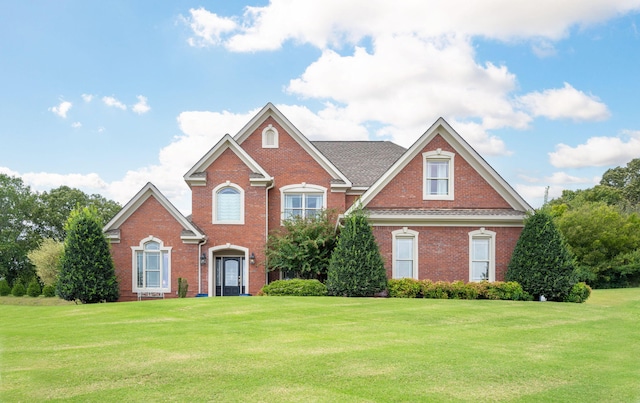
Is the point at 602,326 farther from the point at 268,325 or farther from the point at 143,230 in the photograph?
the point at 143,230

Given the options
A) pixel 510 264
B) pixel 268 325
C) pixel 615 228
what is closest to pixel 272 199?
pixel 510 264

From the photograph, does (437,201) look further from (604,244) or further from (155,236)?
(604,244)

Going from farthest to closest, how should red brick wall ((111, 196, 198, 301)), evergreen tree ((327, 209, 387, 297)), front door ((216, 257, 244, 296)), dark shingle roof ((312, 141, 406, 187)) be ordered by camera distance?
dark shingle roof ((312, 141, 406, 187)) → front door ((216, 257, 244, 296)) → red brick wall ((111, 196, 198, 301)) → evergreen tree ((327, 209, 387, 297))

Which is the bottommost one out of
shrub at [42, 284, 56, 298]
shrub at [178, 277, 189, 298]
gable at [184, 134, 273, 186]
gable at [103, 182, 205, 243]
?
shrub at [42, 284, 56, 298]

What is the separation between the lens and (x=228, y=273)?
26406mm

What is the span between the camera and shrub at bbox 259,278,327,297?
72.0 ft

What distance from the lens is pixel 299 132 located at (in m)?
26.7

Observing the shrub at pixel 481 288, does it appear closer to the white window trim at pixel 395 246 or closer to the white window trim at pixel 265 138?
the white window trim at pixel 395 246

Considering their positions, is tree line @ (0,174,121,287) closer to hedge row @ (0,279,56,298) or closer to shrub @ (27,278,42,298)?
hedge row @ (0,279,56,298)

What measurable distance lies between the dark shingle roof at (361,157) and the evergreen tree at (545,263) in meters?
→ 8.29

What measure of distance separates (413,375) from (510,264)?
51.9ft

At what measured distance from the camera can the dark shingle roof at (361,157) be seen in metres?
28.4

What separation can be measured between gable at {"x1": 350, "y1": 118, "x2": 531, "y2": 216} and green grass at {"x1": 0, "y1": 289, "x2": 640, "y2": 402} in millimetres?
7826

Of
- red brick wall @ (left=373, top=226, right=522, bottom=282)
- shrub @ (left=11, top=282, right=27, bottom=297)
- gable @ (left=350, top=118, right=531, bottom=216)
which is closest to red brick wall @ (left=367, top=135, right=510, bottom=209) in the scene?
gable @ (left=350, top=118, right=531, bottom=216)
